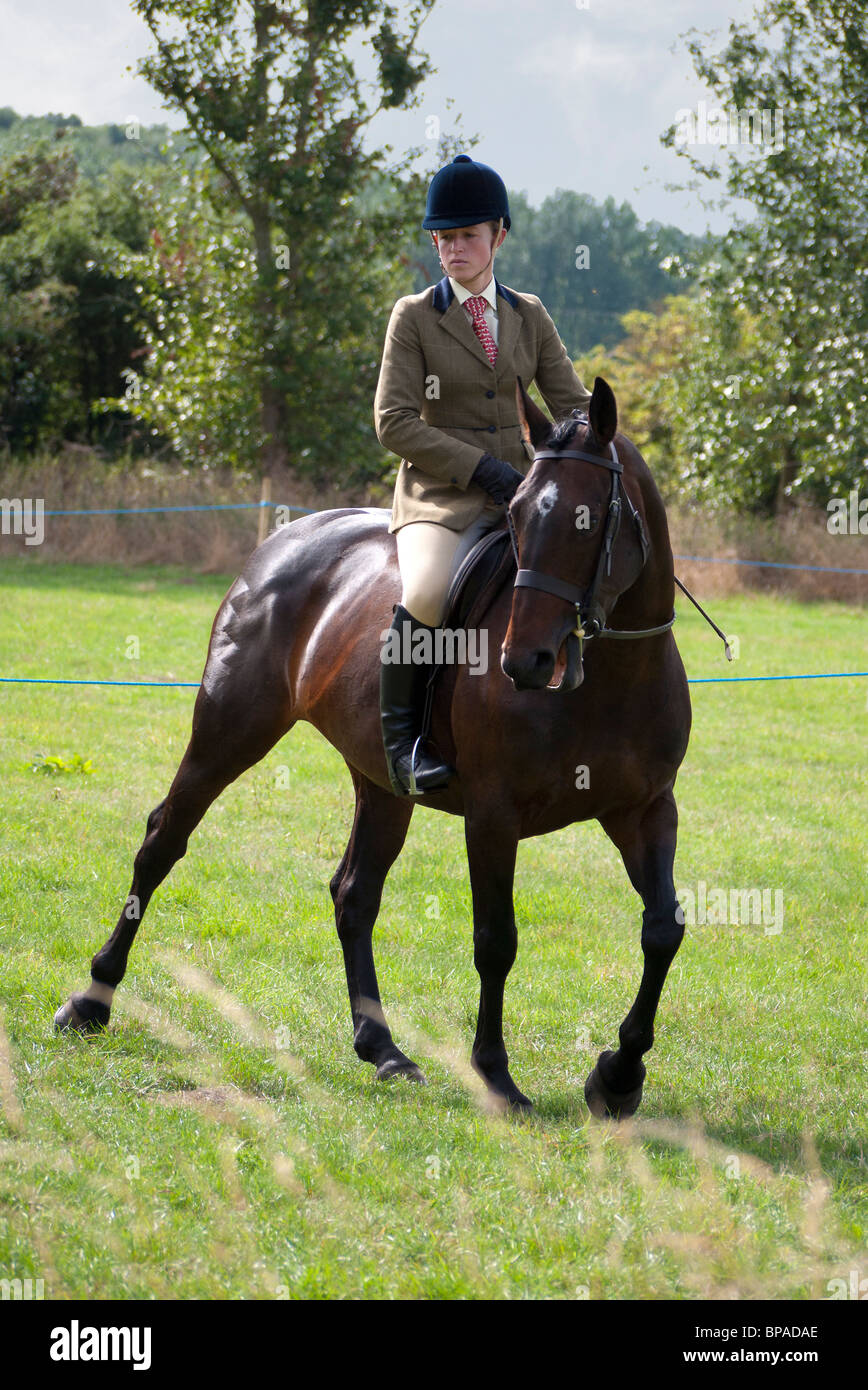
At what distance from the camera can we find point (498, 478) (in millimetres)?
4352

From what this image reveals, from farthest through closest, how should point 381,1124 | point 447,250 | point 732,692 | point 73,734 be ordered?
1. point 732,692
2. point 73,734
3. point 447,250
4. point 381,1124

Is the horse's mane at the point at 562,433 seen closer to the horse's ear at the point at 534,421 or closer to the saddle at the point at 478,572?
the horse's ear at the point at 534,421

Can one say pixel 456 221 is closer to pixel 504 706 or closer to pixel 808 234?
pixel 504 706

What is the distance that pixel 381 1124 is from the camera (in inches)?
167

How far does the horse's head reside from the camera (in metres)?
3.65

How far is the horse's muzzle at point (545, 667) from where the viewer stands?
359 cm

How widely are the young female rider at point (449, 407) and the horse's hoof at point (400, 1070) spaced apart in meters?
1.01

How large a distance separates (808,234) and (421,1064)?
64.6 ft

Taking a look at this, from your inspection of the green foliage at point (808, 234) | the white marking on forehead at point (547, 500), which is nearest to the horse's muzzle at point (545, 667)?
the white marking on forehead at point (547, 500)

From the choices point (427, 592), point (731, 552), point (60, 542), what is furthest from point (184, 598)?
point (427, 592)

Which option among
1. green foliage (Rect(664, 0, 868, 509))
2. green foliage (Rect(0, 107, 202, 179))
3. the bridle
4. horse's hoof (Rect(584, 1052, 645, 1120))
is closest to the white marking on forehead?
the bridle

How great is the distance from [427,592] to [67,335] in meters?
26.6

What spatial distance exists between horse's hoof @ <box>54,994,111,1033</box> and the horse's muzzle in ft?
8.06
